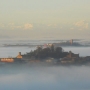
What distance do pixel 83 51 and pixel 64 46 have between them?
0.25m

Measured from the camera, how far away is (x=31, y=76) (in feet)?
11.8

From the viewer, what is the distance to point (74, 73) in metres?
3.63

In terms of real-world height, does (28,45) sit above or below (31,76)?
above

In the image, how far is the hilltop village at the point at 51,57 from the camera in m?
3.41

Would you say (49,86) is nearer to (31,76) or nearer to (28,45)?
(31,76)

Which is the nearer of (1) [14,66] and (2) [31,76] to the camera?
(1) [14,66]

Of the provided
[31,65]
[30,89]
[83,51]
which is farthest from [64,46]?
[30,89]

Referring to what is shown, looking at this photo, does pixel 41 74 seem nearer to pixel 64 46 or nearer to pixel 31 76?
pixel 31 76

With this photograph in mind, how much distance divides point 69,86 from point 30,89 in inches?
19.9

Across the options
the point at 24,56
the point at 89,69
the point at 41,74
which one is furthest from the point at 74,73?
the point at 24,56

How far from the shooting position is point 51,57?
11.3ft

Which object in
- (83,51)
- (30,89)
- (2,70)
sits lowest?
(30,89)

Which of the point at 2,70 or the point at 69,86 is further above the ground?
the point at 2,70

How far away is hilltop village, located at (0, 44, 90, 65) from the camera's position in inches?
134
